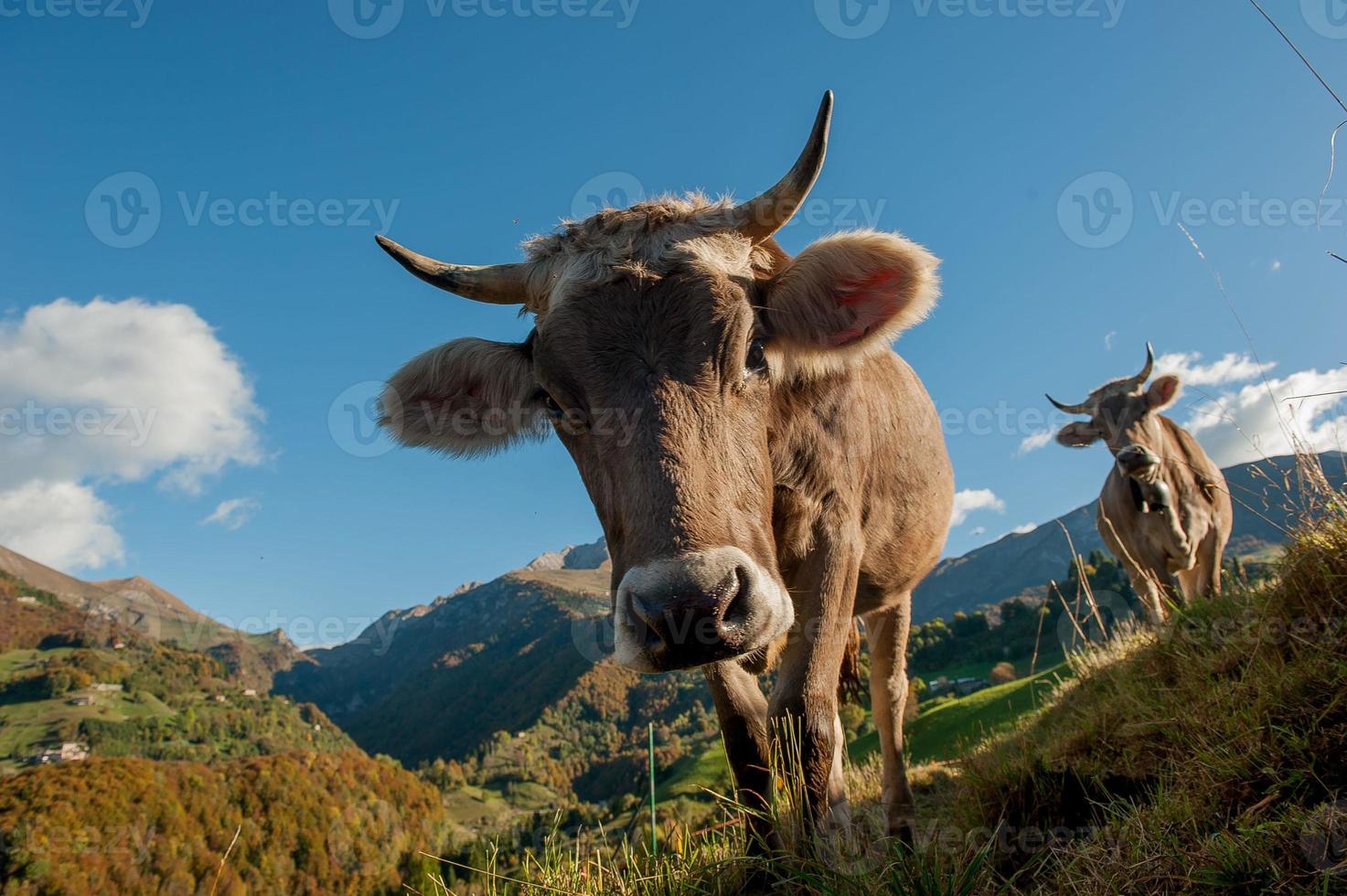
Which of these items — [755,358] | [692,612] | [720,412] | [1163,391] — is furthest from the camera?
[1163,391]

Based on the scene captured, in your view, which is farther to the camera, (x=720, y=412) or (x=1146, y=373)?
(x=1146, y=373)

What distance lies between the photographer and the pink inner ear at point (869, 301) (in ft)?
13.4

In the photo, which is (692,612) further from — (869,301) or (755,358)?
(869,301)

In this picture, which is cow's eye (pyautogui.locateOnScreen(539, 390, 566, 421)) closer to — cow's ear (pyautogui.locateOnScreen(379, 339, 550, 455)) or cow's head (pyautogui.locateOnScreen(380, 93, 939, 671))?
cow's head (pyautogui.locateOnScreen(380, 93, 939, 671))

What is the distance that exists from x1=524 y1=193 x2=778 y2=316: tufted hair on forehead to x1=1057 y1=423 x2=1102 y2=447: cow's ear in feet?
33.3

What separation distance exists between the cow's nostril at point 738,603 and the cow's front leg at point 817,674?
1.13m

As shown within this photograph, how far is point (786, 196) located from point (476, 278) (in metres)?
2.00

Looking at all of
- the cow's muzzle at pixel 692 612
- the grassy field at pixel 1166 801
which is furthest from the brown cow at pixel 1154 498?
the cow's muzzle at pixel 692 612

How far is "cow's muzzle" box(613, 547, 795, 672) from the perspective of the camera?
2578 millimetres

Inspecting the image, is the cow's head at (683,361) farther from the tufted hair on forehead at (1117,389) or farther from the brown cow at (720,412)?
the tufted hair on forehead at (1117,389)

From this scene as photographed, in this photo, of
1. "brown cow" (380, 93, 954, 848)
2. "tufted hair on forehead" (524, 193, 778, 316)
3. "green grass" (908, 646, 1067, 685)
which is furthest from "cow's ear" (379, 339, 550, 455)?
"green grass" (908, 646, 1067, 685)

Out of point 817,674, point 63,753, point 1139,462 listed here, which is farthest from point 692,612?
point 63,753

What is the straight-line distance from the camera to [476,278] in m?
4.57

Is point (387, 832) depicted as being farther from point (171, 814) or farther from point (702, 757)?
point (702, 757)
